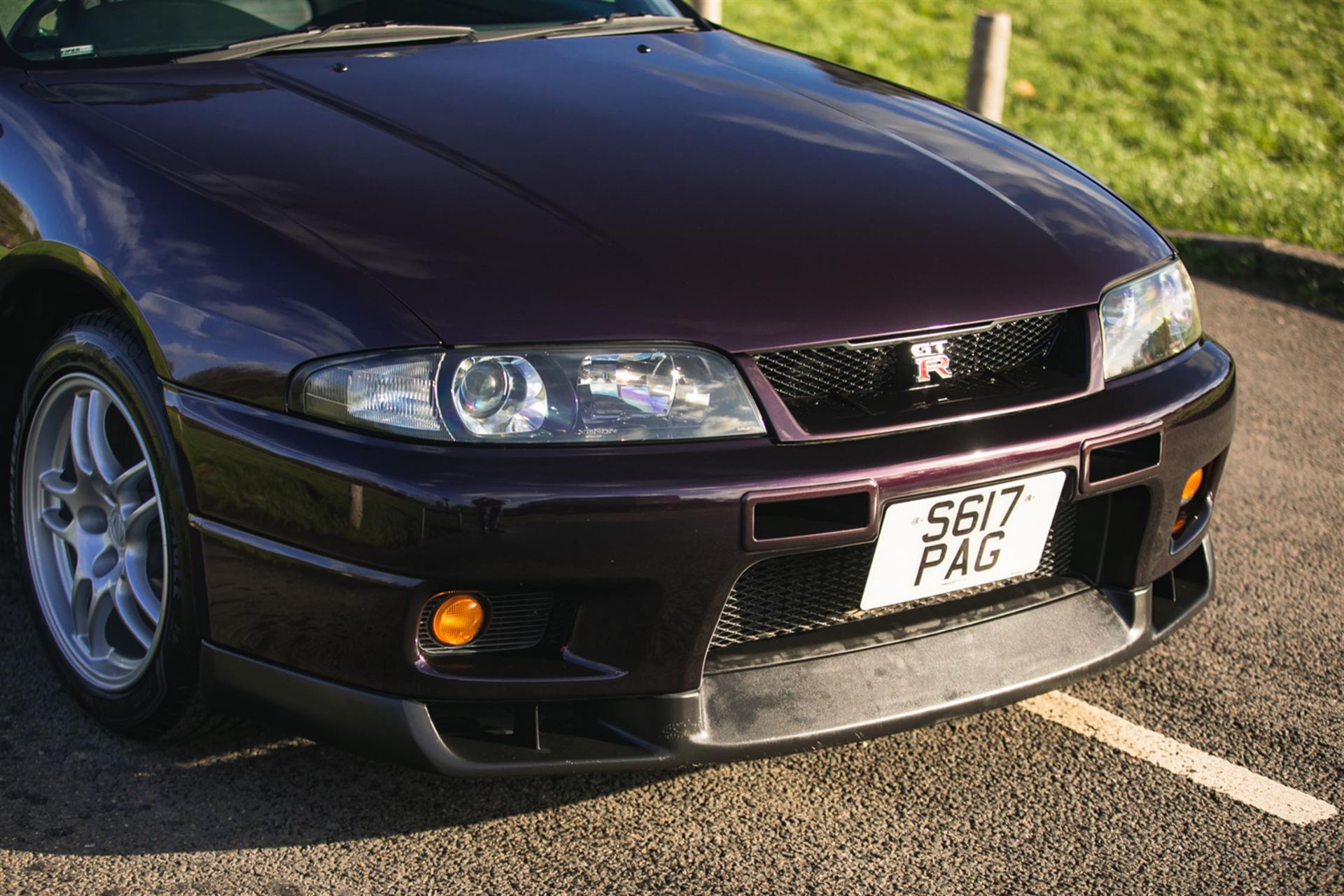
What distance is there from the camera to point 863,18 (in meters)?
10.6

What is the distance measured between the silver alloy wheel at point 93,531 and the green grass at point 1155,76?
16.4 feet

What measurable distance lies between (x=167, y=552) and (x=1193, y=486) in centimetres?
186

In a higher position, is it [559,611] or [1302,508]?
[559,611]

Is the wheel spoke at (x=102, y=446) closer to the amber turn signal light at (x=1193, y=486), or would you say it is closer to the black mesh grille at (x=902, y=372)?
the black mesh grille at (x=902, y=372)

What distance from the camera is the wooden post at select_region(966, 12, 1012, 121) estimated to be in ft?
22.4

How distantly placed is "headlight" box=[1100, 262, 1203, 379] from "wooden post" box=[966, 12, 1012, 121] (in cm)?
421

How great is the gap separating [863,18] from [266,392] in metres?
9.11

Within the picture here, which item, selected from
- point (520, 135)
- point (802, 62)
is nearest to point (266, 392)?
point (520, 135)

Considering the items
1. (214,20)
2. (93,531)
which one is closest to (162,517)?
(93,531)

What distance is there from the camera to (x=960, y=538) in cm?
238

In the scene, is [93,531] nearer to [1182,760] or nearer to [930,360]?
[930,360]

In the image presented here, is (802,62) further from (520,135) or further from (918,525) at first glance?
(918,525)

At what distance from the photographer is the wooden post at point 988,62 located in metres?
6.81

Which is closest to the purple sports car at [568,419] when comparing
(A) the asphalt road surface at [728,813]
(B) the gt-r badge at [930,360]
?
(B) the gt-r badge at [930,360]
